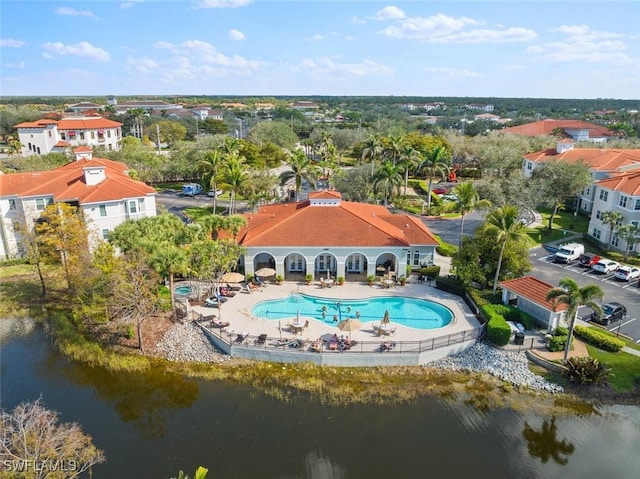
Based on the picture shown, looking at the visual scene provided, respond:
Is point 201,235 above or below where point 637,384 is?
above

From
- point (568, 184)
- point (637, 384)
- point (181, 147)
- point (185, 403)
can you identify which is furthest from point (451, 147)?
point (185, 403)

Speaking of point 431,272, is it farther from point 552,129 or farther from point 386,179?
point 552,129

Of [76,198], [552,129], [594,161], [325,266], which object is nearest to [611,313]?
[325,266]

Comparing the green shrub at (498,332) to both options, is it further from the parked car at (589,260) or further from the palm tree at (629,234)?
the palm tree at (629,234)

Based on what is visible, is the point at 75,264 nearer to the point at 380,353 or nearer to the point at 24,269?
the point at 24,269

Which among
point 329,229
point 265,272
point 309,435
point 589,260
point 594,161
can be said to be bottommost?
point 309,435

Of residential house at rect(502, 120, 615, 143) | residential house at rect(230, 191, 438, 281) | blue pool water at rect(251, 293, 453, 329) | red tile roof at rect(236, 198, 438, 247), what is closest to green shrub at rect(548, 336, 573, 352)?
blue pool water at rect(251, 293, 453, 329)
